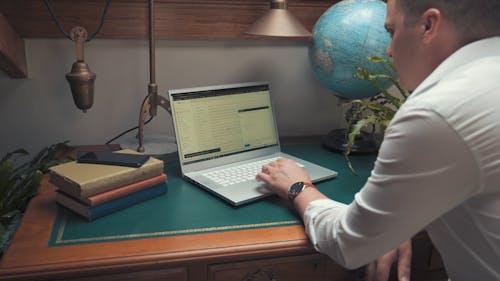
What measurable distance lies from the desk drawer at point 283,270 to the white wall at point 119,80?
0.70m

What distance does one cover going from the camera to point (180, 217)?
94 cm

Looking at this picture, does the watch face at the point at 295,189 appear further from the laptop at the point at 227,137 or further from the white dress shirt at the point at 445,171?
the white dress shirt at the point at 445,171

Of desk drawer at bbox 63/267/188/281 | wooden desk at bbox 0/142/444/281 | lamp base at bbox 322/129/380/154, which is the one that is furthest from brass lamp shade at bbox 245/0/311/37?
desk drawer at bbox 63/267/188/281

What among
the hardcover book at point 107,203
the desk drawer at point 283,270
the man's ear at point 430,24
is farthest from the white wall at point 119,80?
the man's ear at point 430,24

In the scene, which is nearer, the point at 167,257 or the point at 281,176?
the point at 167,257

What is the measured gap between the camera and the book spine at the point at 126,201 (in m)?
0.91

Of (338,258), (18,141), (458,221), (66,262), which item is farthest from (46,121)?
(458,221)

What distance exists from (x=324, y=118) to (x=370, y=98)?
0.21m

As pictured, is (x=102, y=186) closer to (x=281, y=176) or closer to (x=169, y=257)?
(x=169, y=257)

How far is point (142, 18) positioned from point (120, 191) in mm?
609

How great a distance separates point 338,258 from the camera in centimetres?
79

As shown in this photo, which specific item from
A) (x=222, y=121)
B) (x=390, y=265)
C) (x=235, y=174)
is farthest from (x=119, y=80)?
(x=390, y=265)

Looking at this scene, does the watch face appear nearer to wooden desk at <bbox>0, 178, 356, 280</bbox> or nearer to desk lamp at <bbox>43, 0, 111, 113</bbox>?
wooden desk at <bbox>0, 178, 356, 280</bbox>

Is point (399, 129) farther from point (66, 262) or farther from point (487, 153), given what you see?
point (66, 262)
